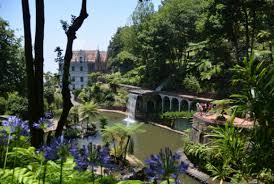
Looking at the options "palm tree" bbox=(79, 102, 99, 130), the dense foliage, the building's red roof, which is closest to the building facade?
the building's red roof

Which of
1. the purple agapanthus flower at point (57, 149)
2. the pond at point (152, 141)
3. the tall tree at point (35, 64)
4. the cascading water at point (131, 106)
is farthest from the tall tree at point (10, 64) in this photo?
the purple agapanthus flower at point (57, 149)

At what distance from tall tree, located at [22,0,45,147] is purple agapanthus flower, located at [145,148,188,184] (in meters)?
3.50

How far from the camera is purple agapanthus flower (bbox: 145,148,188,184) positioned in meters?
2.51

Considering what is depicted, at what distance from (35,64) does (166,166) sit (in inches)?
153

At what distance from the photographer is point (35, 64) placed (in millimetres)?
5898

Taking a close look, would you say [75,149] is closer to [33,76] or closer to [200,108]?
[33,76]

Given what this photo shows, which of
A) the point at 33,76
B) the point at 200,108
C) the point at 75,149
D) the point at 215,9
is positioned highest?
the point at 215,9

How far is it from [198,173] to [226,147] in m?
12.4

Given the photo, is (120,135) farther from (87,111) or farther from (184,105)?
(184,105)

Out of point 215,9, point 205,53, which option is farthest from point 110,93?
point 215,9

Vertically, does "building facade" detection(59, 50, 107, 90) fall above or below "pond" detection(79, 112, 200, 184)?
above

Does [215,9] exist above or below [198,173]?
above

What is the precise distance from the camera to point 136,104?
133 feet

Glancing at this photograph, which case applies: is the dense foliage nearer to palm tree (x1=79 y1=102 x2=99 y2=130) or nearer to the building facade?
palm tree (x1=79 y1=102 x2=99 y2=130)
